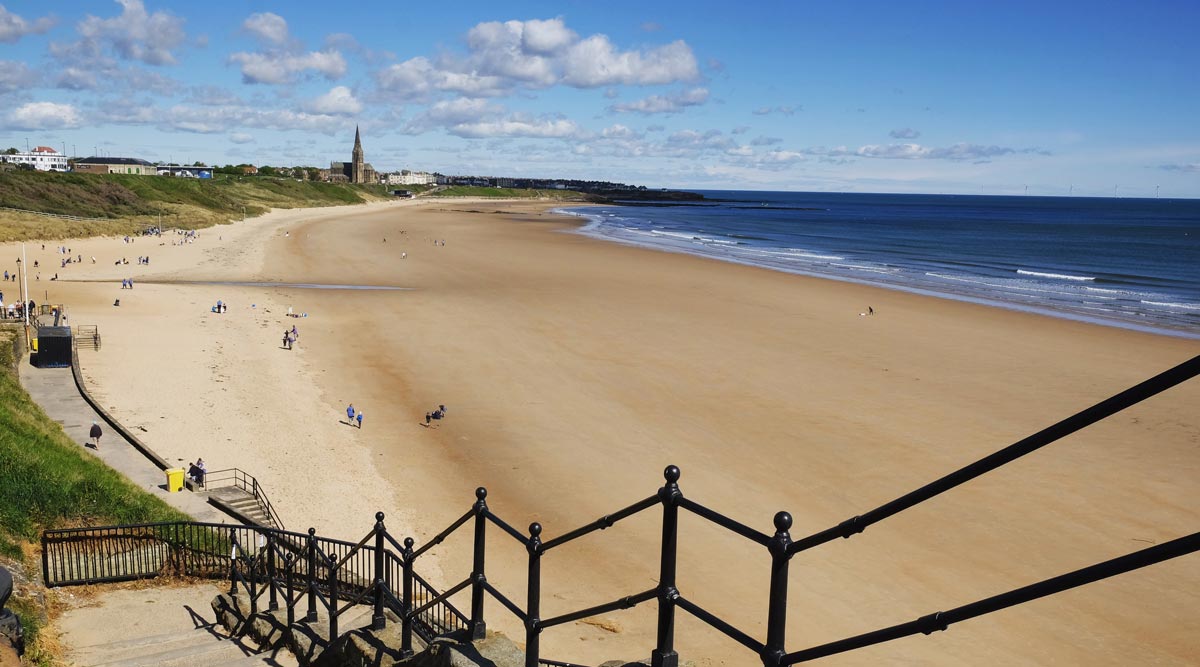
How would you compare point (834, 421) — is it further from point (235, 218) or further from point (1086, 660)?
point (235, 218)

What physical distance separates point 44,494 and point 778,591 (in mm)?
12721

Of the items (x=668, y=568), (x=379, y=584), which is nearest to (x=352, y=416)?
(x=379, y=584)

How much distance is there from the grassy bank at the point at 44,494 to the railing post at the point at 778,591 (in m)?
8.08

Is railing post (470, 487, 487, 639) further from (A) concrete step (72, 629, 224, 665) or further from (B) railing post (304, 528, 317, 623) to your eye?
(A) concrete step (72, 629, 224, 665)

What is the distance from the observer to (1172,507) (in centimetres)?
1761

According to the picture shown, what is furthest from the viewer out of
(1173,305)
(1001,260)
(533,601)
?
(1001,260)

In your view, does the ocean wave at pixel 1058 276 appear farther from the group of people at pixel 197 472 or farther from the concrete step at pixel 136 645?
the concrete step at pixel 136 645

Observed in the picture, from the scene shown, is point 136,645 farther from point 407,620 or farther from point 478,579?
point 478,579

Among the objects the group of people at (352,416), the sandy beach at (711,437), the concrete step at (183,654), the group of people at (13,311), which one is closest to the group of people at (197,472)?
the sandy beach at (711,437)

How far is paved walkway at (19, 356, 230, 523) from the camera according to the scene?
51.5 feet

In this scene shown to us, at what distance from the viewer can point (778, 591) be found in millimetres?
2990

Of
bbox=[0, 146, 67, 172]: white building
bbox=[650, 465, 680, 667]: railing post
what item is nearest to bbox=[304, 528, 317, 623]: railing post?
bbox=[650, 465, 680, 667]: railing post

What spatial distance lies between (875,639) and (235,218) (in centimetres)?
10544

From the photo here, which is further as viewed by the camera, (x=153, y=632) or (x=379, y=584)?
(x=153, y=632)
